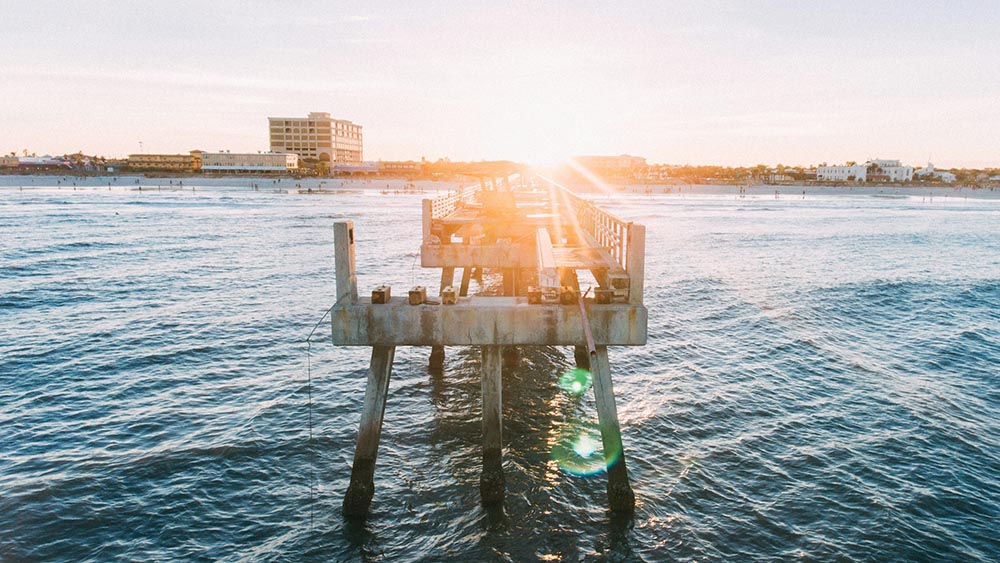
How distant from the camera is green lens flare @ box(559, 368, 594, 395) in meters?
19.3

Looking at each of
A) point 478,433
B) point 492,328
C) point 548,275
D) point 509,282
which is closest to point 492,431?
point 492,328

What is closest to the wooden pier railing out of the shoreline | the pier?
the pier

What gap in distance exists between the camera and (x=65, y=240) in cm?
5122

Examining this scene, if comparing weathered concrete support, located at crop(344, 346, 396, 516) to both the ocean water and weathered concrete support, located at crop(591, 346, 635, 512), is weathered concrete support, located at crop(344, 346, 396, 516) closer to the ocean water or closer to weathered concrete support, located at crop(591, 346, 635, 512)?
the ocean water

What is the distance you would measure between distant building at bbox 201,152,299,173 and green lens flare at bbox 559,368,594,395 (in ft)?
603

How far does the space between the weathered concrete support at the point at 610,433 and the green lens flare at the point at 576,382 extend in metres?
6.82

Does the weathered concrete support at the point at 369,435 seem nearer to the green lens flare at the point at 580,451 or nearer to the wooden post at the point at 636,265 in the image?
the green lens flare at the point at 580,451

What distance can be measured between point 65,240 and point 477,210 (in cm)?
4088

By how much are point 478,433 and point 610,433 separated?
4899 millimetres

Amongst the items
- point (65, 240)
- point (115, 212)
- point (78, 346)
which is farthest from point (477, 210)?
point (115, 212)

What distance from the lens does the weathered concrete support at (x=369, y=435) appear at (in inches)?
476

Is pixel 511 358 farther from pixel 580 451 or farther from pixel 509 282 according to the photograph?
pixel 580 451

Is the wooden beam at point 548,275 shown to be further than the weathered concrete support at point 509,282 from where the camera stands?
No

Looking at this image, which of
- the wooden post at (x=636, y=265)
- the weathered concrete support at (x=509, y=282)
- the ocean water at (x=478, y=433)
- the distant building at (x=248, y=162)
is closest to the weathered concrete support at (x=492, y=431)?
the ocean water at (x=478, y=433)
